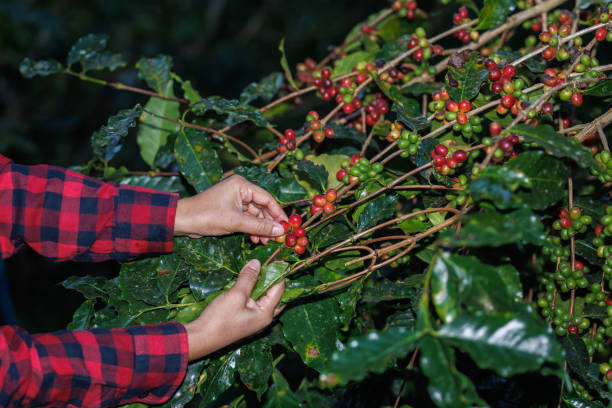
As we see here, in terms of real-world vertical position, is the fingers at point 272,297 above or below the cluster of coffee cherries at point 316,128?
below

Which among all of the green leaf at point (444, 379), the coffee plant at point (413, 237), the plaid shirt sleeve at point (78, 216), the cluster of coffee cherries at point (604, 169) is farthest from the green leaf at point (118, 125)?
the cluster of coffee cherries at point (604, 169)

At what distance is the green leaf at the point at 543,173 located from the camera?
760 millimetres

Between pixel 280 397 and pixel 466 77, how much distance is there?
717 mm

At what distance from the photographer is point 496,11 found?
1137 mm

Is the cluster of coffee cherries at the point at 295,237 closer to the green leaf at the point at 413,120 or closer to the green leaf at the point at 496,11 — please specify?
the green leaf at the point at 413,120

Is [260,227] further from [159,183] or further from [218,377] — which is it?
[159,183]

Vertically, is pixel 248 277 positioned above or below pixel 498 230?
below

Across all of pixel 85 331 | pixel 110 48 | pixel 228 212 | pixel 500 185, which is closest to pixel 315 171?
pixel 228 212

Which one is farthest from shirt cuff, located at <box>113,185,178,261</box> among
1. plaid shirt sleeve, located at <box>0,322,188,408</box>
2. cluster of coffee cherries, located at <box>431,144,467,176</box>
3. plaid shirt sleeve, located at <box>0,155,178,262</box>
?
cluster of coffee cherries, located at <box>431,144,467,176</box>

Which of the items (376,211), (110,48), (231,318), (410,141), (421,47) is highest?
(421,47)

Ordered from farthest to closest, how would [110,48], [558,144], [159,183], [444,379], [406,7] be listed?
[110,48], [406,7], [159,183], [558,144], [444,379]

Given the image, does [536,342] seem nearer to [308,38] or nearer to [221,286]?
[221,286]

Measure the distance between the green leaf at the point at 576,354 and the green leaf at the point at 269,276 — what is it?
553 mm

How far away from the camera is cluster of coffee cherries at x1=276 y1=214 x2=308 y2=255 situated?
3.10 ft
